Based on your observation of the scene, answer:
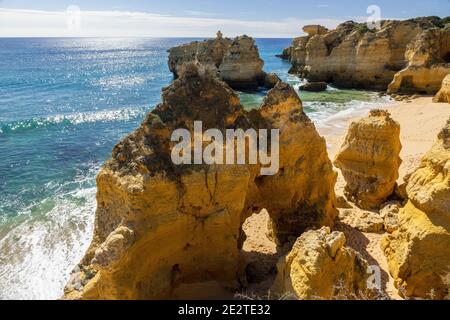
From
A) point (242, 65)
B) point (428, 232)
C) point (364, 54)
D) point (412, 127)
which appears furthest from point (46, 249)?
point (364, 54)

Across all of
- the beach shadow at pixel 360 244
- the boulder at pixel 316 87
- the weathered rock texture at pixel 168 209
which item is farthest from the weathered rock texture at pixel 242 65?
the weathered rock texture at pixel 168 209

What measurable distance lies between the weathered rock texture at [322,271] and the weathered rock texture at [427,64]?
33.0 m

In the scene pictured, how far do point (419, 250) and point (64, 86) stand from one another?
183 ft

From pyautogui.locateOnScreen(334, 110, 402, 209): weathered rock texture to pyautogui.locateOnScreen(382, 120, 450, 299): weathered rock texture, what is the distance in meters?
3.91

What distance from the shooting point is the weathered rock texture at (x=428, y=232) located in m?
7.69

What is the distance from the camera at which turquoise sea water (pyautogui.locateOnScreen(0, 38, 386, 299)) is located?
11961 mm

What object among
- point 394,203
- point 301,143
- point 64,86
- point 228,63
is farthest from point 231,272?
point 64,86

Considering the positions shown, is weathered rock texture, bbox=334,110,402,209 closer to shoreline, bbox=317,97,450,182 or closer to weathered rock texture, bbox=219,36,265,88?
shoreline, bbox=317,97,450,182

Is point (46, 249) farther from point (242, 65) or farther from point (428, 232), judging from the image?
point (242, 65)

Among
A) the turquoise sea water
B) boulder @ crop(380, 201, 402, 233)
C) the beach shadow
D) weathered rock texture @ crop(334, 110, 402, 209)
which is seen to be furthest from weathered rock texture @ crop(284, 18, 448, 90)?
the beach shadow

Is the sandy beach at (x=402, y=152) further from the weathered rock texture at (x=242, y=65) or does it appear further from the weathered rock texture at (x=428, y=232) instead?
the weathered rock texture at (x=242, y=65)

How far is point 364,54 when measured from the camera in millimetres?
42406

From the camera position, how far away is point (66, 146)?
26.2 metres

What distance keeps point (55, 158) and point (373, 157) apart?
18.3 meters
